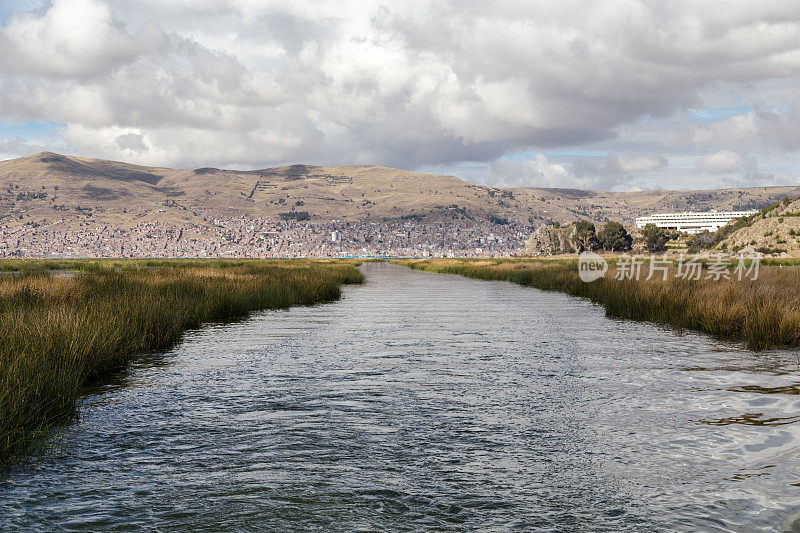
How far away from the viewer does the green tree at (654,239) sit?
458ft

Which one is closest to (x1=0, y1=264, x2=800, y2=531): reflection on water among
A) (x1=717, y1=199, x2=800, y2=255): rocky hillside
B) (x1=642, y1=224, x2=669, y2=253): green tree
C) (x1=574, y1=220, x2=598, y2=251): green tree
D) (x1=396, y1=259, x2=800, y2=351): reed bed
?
(x1=396, y1=259, x2=800, y2=351): reed bed

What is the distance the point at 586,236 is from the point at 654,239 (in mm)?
14801

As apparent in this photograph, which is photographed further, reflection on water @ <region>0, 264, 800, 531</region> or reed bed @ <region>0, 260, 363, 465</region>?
reed bed @ <region>0, 260, 363, 465</region>

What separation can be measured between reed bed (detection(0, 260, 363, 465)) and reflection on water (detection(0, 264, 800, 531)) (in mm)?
508

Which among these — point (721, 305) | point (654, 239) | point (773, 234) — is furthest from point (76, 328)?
point (654, 239)

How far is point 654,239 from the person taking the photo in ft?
463

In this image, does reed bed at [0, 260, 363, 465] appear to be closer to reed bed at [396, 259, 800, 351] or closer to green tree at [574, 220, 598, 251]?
reed bed at [396, 259, 800, 351]

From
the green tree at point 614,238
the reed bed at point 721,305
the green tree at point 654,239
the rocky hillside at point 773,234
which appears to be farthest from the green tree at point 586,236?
the reed bed at point 721,305

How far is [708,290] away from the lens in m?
21.2

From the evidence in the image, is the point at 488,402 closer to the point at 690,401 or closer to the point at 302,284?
the point at 690,401

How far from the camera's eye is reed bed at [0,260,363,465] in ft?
25.2

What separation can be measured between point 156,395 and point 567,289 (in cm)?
3083

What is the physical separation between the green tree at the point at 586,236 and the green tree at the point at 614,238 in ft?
9.73

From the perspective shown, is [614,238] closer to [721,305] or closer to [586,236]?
[586,236]
